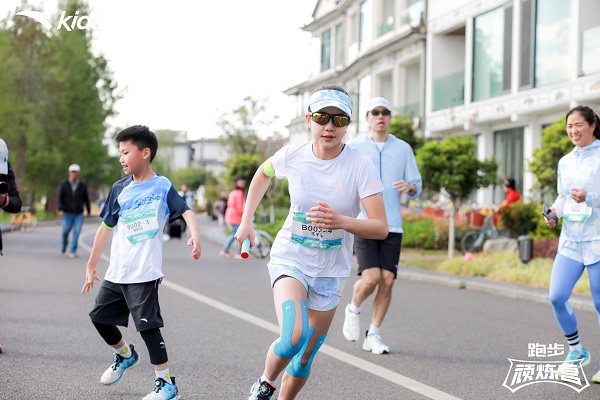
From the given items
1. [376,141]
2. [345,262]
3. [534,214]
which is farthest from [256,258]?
[345,262]

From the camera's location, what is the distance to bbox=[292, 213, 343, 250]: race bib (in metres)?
4.39

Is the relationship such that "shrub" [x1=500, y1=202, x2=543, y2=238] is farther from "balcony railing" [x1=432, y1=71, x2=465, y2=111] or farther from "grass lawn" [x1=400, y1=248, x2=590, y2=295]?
"balcony railing" [x1=432, y1=71, x2=465, y2=111]

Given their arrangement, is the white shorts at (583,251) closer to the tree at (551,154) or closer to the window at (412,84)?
the tree at (551,154)

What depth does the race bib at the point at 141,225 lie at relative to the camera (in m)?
5.12

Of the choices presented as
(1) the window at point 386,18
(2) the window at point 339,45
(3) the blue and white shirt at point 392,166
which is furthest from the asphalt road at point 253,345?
(2) the window at point 339,45

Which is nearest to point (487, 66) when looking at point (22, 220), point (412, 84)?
point (412, 84)

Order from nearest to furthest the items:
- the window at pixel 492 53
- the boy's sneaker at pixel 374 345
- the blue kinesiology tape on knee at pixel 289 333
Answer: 1. the blue kinesiology tape on knee at pixel 289 333
2. the boy's sneaker at pixel 374 345
3. the window at pixel 492 53

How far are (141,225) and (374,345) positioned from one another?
2641 millimetres

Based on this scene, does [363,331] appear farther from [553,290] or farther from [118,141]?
[118,141]

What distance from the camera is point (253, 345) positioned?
711 cm

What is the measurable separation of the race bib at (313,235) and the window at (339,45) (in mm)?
40799

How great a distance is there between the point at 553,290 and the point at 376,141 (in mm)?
2069

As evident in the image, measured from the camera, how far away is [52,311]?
9055mm

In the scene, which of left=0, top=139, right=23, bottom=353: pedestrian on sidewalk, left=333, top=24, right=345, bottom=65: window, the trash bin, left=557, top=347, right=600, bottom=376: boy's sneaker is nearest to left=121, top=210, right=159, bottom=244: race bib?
left=0, top=139, right=23, bottom=353: pedestrian on sidewalk
